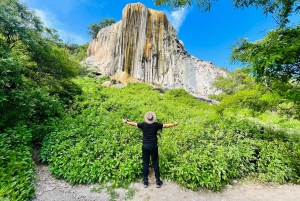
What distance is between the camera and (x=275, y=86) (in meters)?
3.09

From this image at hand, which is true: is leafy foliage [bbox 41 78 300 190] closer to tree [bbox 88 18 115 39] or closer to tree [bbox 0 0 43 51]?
tree [bbox 0 0 43 51]

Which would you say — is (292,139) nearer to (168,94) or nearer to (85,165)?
(85,165)

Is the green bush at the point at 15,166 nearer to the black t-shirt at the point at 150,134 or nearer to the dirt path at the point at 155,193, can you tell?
the dirt path at the point at 155,193

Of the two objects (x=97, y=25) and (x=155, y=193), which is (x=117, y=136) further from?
(x=97, y=25)

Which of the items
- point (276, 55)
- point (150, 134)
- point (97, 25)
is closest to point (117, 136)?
point (150, 134)

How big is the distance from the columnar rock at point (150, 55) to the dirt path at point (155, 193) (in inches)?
708

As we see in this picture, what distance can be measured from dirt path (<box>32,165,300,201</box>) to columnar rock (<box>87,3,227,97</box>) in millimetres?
17975

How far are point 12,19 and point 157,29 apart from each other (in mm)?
21082

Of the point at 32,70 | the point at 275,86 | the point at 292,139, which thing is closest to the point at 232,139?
the point at 292,139

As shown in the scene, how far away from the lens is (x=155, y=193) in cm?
416

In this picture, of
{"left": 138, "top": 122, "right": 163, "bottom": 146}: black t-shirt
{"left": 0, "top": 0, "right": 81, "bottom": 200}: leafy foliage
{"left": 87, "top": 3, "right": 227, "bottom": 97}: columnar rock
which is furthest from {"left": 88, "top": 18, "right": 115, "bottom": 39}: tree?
{"left": 138, "top": 122, "right": 163, "bottom": 146}: black t-shirt

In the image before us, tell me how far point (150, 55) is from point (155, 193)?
2105 cm

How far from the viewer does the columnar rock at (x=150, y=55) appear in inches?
867

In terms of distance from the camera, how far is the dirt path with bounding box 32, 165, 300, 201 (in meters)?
3.99
